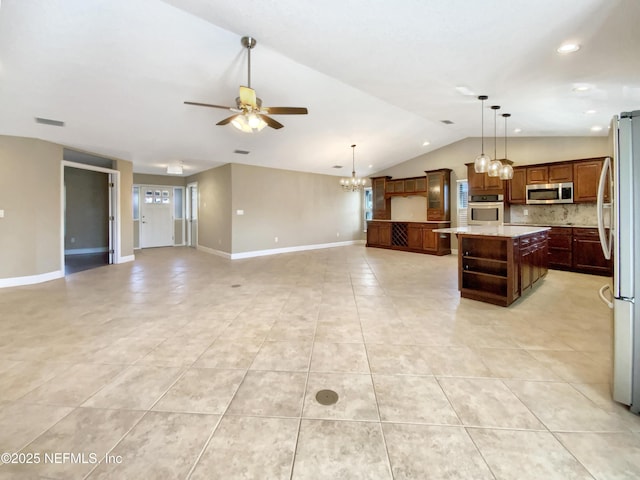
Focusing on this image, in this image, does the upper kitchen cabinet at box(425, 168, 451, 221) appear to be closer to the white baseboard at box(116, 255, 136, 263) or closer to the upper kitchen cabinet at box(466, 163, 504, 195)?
the upper kitchen cabinet at box(466, 163, 504, 195)

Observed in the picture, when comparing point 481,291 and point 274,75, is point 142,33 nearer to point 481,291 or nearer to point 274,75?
point 274,75

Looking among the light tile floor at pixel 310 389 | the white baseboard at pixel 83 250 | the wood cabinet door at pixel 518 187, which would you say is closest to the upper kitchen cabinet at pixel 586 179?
the wood cabinet door at pixel 518 187

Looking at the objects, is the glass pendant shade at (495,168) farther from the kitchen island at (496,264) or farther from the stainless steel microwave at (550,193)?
the stainless steel microwave at (550,193)

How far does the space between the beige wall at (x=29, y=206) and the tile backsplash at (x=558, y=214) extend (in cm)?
952

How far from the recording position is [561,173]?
5.88 metres

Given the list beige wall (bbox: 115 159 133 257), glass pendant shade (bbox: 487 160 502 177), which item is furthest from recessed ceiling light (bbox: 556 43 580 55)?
beige wall (bbox: 115 159 133 257)

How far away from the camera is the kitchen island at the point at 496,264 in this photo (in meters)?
3.59

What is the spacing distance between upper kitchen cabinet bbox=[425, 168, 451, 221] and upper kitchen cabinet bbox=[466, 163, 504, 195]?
784 millimetres

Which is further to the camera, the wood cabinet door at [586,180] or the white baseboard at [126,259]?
the white baseboard at [126,259]

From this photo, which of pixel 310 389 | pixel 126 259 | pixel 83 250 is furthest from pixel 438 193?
pixel 83 250

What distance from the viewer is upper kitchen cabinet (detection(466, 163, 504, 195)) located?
664 cm

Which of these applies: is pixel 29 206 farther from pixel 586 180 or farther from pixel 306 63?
pixel 586 180

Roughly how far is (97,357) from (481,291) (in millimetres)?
4288

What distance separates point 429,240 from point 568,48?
5.76m
